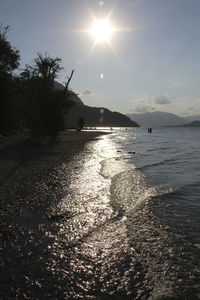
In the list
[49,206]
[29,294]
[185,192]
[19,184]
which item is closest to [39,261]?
[29,294]

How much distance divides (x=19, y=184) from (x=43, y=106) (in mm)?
20979

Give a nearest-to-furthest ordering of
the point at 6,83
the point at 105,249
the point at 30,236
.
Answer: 1. the point at 105,249
2. the point at 30,236
3. the point at 6,83

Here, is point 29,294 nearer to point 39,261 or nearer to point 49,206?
point 39,261

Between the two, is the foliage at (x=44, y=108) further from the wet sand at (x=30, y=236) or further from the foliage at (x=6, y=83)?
the wet sand at (x=30, y=236)

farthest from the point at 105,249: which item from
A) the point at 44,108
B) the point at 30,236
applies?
the point at 44,108

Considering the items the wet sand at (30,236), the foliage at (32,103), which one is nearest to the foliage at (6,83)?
the foliage at (32,103)

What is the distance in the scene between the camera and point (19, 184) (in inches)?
332

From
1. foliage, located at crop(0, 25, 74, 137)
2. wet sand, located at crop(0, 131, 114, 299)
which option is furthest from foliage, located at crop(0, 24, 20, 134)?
wet sand, located at crop(0, 131, 114, 299)

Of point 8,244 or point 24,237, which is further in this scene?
point 24,237

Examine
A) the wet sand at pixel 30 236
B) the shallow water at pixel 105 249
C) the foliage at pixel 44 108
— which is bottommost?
the shallow water at pixel 105 249

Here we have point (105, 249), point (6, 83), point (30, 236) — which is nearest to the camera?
point (105, 249)

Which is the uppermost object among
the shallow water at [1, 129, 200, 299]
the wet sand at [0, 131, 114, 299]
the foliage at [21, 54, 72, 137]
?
the foliage at [21, 54, 72, 137]

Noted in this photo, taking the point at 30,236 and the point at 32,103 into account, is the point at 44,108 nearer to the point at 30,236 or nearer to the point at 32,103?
the point at 32,103

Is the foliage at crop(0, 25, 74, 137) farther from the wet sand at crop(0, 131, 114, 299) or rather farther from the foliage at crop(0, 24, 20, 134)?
the wet sand at crop(0, 131, 114, 299)
